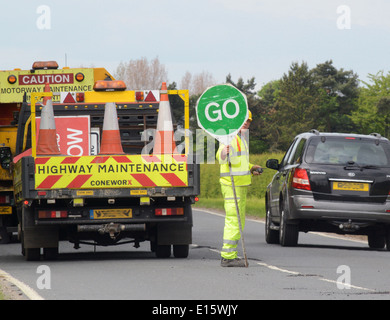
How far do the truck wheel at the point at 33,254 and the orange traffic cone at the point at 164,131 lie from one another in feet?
7.55

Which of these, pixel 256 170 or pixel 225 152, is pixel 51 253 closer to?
pixel 225 152

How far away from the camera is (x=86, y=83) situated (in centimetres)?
2111

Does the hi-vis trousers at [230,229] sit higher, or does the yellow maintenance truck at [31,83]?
the yellow maintenance truck at [31,83]

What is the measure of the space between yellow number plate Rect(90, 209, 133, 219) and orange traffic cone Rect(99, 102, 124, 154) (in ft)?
2.92

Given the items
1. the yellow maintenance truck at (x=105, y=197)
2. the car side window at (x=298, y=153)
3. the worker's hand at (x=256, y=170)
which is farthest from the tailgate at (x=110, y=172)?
the car side window at (x=298, y=153)

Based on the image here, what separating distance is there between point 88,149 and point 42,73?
502 centimetres

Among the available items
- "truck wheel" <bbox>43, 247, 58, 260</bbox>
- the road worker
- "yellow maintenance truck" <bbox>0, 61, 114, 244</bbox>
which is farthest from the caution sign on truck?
the road worker

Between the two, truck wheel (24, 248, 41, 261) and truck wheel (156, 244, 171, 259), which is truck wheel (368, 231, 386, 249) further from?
truck wheel (24, 248, 41, 261)

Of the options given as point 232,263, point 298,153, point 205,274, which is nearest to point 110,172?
point 232,263

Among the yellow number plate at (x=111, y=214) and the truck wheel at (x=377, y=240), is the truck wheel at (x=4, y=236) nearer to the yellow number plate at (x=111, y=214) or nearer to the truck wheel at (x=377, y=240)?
the yellow number plate at (x=111, y=214)

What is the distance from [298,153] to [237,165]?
408cm

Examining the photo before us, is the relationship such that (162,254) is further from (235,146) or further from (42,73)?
(42,73)

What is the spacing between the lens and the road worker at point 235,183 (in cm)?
1403

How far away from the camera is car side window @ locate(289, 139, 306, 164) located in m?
18.0
